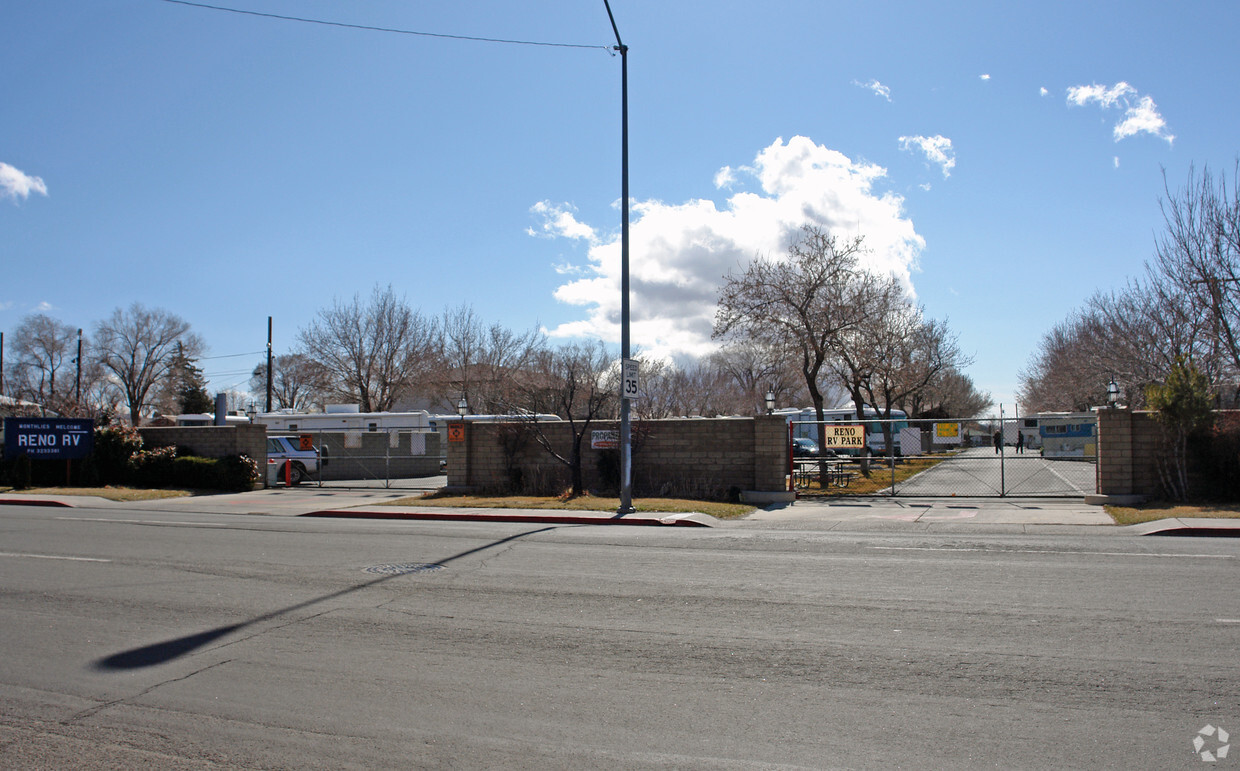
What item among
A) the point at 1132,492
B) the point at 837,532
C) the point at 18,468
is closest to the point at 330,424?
the point at 18,468

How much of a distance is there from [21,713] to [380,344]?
1794 inches

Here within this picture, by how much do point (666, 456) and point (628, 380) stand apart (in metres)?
4.53

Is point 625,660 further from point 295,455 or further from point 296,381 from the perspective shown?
point 296,381

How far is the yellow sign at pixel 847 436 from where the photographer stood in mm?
20094

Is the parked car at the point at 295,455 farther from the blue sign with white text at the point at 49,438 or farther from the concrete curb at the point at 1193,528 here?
the concrete curb at the point at 1193,528

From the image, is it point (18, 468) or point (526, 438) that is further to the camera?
point (18, 468)

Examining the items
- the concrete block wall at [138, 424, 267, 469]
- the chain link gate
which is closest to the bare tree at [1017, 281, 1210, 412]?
the chain link gate

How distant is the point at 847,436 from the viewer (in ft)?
66.9

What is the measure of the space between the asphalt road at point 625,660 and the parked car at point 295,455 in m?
18.3

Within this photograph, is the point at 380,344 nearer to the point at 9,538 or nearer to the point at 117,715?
the point at 9,538

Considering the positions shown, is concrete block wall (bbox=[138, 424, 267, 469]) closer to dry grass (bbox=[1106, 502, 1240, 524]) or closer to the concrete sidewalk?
the concrete sidewalk

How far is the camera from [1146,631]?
20.8 ft

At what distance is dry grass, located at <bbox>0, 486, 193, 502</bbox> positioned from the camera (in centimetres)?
2236

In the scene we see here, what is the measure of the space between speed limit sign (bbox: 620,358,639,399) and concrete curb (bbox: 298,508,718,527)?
250cm
